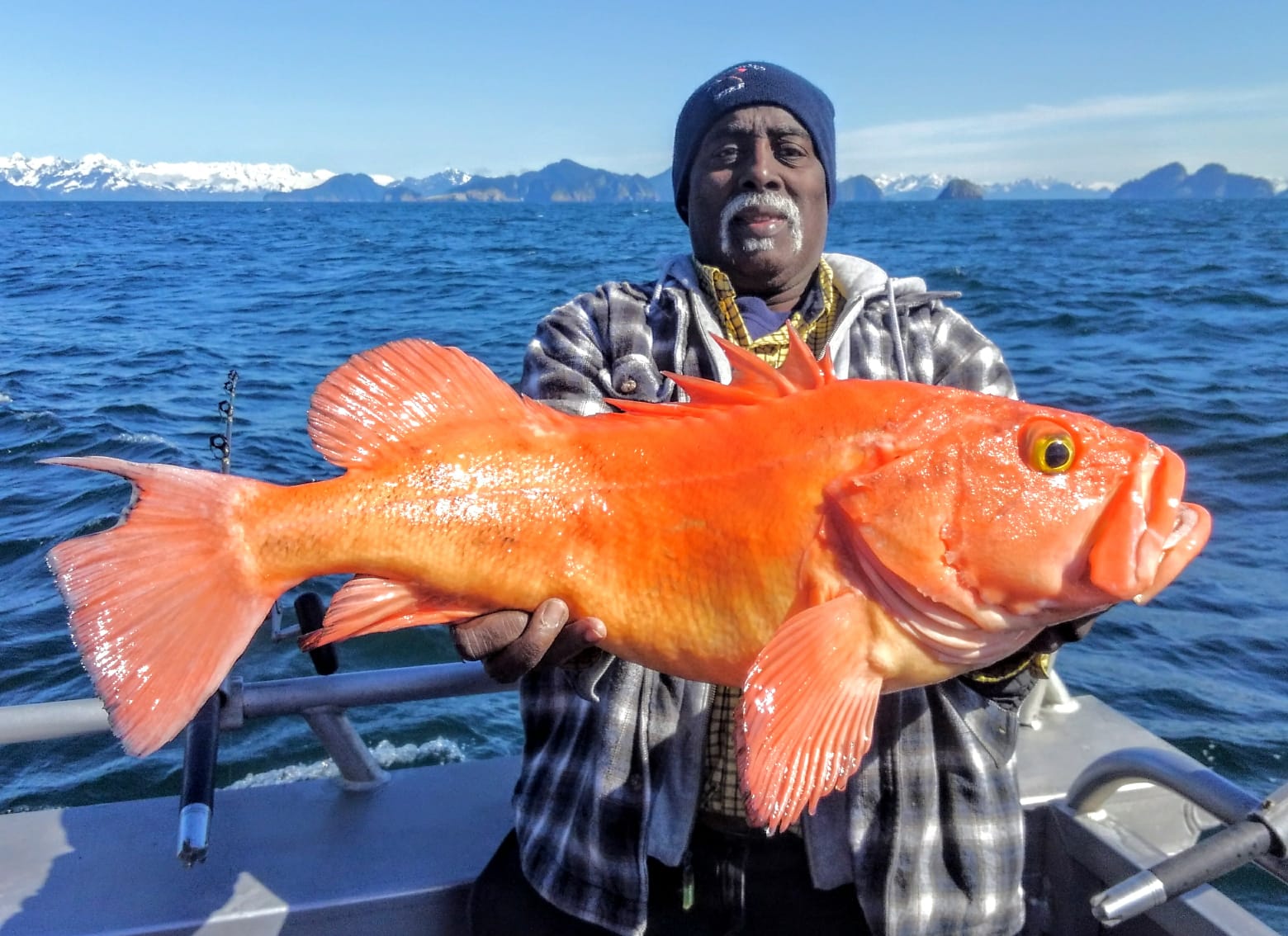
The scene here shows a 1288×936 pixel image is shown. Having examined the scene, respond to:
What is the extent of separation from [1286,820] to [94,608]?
2.67 meters

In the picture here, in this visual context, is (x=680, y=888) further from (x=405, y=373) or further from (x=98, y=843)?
(x=98, y=843)

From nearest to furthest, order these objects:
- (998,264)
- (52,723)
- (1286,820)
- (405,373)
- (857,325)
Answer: (405,373) < (1286,820) < (52,723) < (857,325) < (998,264)

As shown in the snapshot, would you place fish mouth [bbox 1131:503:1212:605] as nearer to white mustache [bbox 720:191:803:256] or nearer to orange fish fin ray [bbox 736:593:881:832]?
orange fish fin ray [bbox 736:593:881:832]

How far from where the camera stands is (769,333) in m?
3.18

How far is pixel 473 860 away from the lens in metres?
3.00

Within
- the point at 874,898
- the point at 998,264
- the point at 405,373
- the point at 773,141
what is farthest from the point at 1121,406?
the point at 998,264

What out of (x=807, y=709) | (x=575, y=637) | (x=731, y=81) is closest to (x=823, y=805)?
(x=807, y=709)

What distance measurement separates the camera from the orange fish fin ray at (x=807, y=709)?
5.92 feet

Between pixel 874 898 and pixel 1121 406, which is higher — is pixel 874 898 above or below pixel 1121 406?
above

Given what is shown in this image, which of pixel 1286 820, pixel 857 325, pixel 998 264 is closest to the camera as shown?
pixel 1286 820

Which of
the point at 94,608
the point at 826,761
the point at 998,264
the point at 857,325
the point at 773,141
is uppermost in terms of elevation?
the point at 773,141

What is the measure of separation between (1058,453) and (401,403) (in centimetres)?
134

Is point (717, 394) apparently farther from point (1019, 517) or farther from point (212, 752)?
point (212, 752)

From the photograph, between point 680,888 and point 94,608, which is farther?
point 680,888
